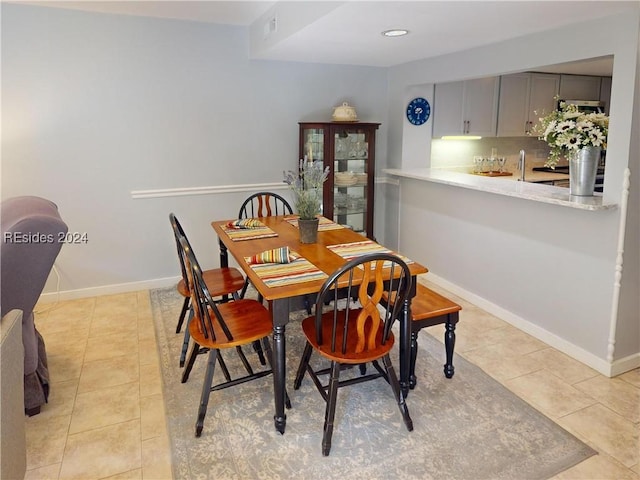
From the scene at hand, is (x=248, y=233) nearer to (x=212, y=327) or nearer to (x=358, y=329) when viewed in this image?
(x=212, y=327)

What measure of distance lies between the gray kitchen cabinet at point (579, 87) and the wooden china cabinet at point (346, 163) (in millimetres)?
2598

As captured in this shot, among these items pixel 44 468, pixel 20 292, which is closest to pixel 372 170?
pixel 20 292

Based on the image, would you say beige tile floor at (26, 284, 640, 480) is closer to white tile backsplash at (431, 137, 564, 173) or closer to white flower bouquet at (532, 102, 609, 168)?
white flower bouquet at (532, 102, 609, 168)

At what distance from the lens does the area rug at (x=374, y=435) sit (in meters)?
1.97

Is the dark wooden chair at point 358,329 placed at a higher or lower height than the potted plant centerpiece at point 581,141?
lower

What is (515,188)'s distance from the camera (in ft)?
10.5

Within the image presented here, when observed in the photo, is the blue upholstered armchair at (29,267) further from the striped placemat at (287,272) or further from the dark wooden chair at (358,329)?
the dark wooden chair at (358,329)

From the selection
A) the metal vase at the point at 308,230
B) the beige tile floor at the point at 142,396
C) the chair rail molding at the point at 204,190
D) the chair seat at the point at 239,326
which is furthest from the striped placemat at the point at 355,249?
the chair rail molding at the point at 204,190

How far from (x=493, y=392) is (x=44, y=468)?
7.44 feet

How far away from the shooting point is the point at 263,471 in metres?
1.96

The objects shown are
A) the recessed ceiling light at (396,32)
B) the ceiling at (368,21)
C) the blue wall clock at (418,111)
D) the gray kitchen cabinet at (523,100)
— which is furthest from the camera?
the gray kitchen cabinet at (523,100)

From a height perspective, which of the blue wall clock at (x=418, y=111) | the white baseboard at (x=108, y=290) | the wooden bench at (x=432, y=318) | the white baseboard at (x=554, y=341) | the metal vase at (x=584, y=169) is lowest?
the white baseboard at (x=554, y=341)

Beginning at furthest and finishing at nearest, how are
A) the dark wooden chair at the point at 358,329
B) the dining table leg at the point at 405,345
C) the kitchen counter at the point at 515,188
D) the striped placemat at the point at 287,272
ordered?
the kitchen counter at the point at 515,188, the dining table leg at the point at 405,345, the striped placemat at the point at 287,272, the dark wooden chair at the point at 358,329

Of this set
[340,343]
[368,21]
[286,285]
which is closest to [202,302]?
[286,285]
